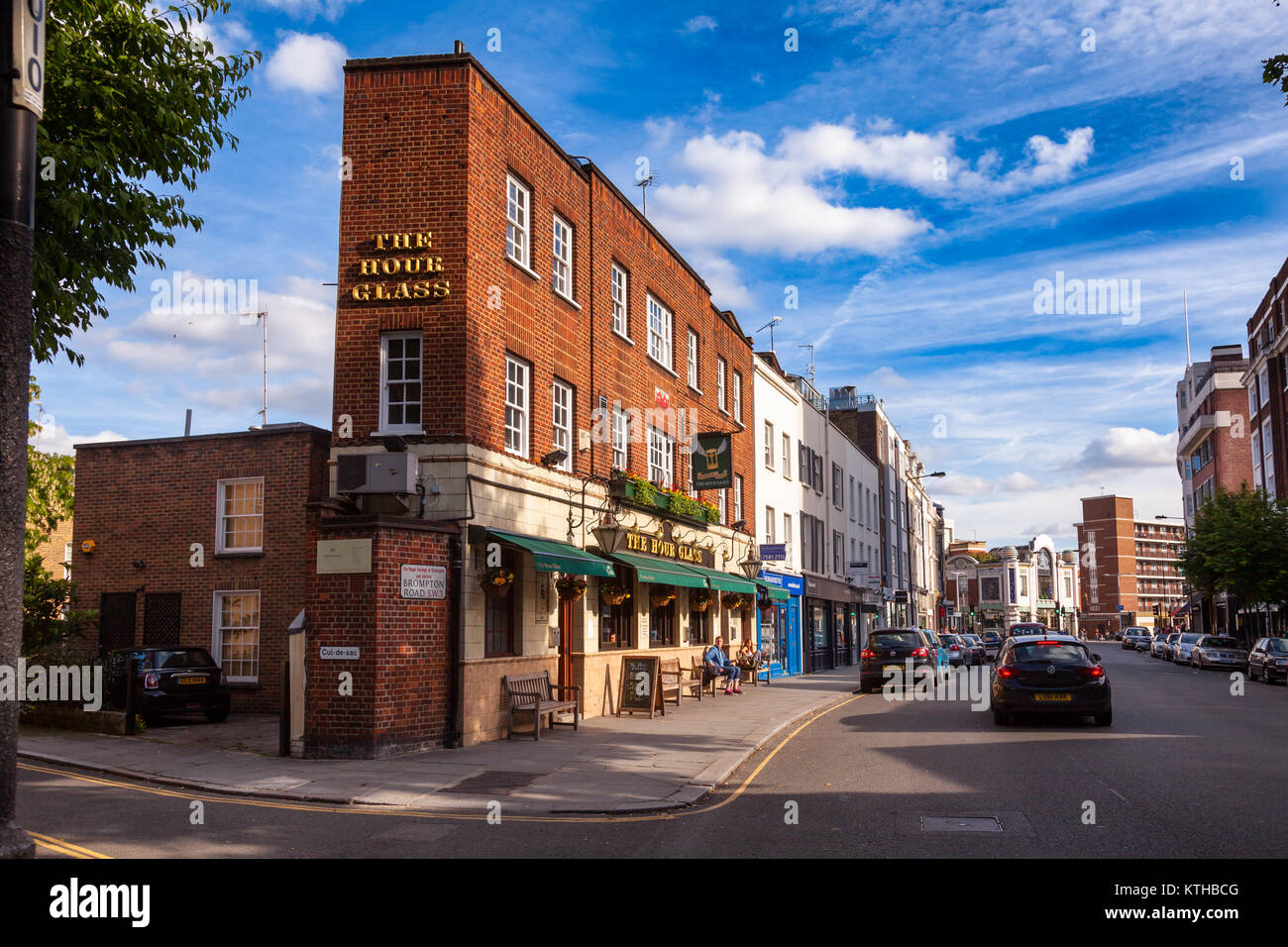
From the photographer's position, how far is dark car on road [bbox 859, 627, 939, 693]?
27.8 metres

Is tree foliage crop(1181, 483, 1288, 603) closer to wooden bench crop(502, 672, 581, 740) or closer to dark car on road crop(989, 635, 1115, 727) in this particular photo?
dark car on road crop(989, 635, 1115, 727)

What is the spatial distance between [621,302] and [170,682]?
39.5 feet

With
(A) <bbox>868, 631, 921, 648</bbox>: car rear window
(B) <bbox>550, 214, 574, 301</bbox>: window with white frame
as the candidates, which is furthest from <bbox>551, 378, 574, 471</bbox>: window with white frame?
(A) <bbox>868, 631, 921, 648</bbox>: car rear window

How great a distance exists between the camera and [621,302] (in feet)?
75.9

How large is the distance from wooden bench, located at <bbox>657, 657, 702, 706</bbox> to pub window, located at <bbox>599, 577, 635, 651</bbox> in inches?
43.8

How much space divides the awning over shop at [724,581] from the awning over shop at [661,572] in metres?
0.57

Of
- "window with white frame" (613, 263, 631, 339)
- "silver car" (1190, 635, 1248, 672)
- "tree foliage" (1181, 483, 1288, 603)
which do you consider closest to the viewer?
"window with white frame" (613, 263, 631, 339)

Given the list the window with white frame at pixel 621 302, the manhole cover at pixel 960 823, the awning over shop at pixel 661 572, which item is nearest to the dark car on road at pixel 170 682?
the awning over shop at pixel 661 572

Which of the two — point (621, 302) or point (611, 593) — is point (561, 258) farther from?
point (611, 593)

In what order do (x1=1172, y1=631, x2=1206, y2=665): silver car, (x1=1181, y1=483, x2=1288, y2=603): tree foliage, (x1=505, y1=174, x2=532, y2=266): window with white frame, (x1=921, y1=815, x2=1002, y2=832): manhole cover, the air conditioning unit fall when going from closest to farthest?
(x1=921, y1=815, x2=1002, y2=832): manhole cover
the air conditioning unit
(x1=505, y1=174, x2=532, y2=266): window with white frame
(x1=1181, y1=483, x2=1288, y2=603): tree foliage
(x1=1172, y1=631, x2=1206, y2=665): silver car

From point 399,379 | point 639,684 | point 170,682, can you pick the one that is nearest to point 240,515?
point 170,682
